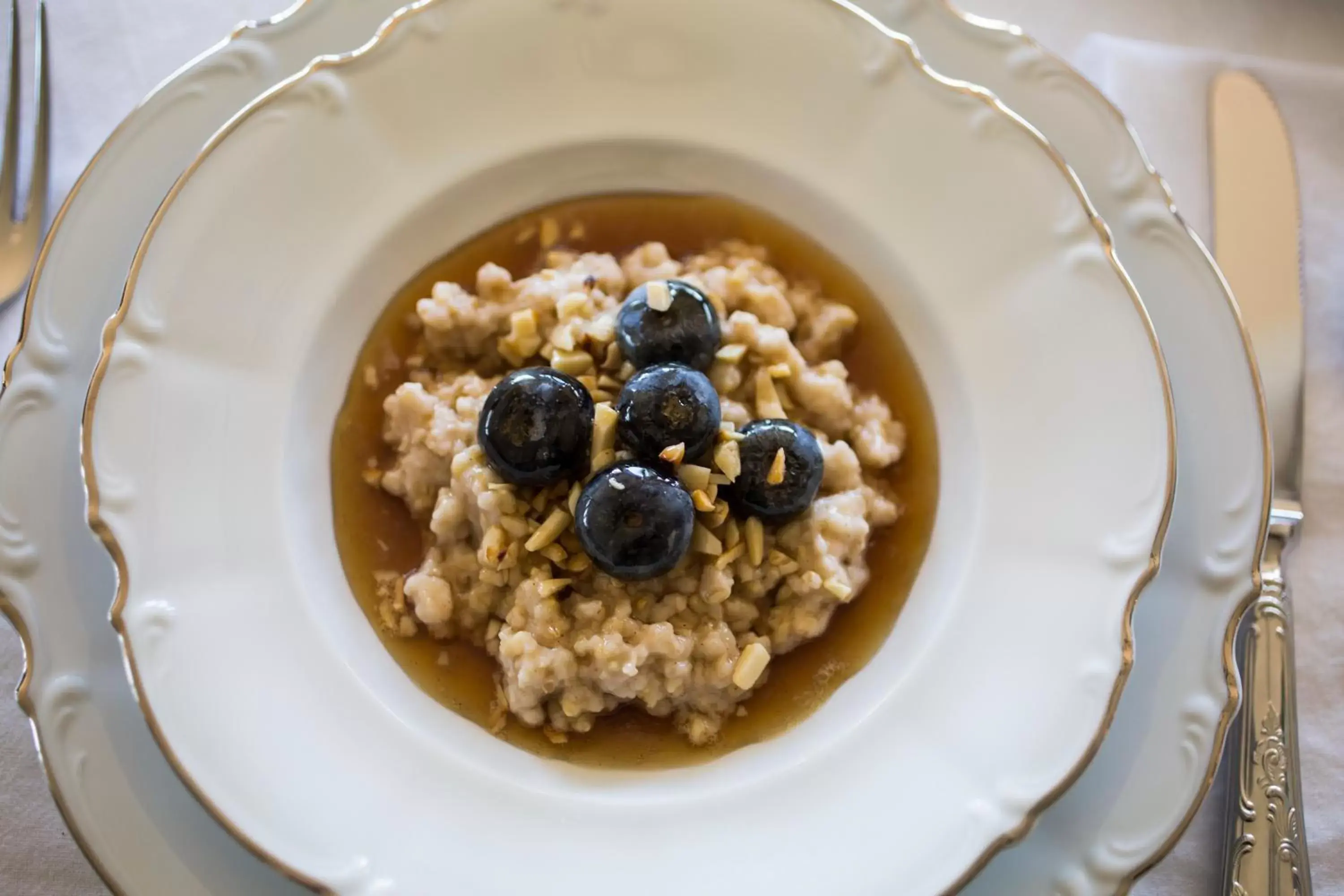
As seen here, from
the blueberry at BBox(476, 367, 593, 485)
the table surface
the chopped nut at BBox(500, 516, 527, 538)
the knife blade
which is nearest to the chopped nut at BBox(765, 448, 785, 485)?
the blueberry at BBox(476, 367, 593, 485)

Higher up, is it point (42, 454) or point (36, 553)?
point (42, 454)

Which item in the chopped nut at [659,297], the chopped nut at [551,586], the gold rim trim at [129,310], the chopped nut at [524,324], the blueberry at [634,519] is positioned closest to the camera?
the gold rim trim at [129,310]

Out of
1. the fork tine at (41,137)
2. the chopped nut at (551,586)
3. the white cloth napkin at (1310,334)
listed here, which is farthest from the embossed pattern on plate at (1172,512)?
the fork tine at (41,137)

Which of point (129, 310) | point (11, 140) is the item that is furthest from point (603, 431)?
point (11, 140)

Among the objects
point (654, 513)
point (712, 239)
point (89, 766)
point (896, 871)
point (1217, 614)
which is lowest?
point (89, 766)

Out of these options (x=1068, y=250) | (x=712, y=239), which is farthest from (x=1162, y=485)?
(x=712, y=239)

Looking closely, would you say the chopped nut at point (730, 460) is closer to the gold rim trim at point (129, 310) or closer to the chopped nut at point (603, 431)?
the chopped nut at point (603, 431)

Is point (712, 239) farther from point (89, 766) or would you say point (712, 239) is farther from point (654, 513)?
point (89, 766)
